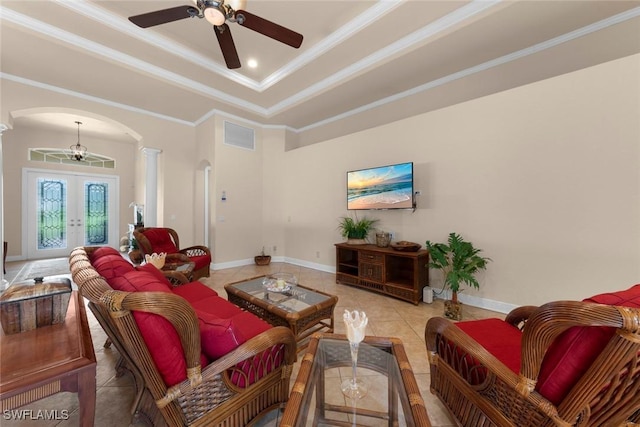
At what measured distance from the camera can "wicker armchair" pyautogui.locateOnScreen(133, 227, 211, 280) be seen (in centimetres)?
347

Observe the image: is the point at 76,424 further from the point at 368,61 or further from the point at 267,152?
the point at 267,152

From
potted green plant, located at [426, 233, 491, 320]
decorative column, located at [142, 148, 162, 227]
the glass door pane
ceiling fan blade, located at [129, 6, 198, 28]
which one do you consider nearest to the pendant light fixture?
the glass door pane

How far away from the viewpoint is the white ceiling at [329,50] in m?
2.51

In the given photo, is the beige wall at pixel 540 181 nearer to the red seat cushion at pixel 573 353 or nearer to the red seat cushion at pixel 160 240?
the red seat cushion at pixel 573 353

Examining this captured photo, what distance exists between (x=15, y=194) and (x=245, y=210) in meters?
5.76

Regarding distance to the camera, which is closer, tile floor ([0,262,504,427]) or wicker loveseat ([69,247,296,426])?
wicker loveseat ([69,247,296,426])

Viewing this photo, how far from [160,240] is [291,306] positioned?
2919 mm

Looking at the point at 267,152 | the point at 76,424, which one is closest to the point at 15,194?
the point at 267,152

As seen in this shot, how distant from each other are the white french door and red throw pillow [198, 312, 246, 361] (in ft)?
26.6

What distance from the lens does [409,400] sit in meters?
0.92

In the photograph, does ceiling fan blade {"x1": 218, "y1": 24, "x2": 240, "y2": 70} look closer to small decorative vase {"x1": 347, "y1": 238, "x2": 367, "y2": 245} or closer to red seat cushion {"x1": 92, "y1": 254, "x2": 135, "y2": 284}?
red seat cushion {"x1": 92, "y1": 254, "x2": 135, "y2": 284}

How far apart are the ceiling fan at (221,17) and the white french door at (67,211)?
22.0 feet

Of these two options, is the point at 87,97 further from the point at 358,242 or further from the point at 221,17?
the point at 358,242

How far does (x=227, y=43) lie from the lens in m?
2.29
